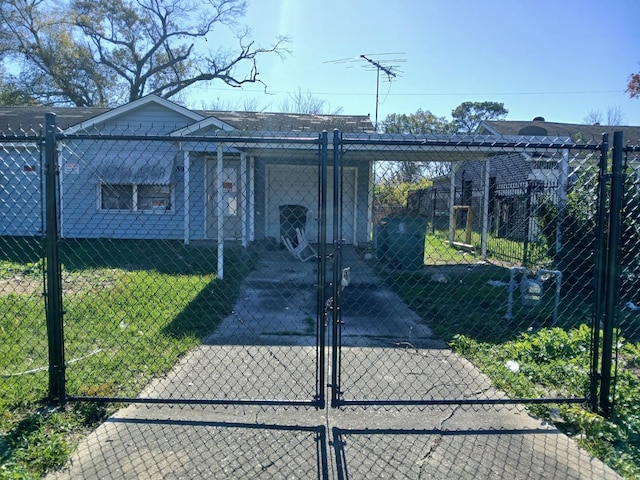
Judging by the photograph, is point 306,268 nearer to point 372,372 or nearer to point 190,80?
point 372,372

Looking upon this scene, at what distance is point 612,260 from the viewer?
3119 millimetres

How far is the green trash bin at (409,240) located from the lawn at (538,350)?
166 centimetres

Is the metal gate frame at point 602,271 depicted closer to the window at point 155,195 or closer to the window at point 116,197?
the window at point 155,195

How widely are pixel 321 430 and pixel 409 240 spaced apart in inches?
300

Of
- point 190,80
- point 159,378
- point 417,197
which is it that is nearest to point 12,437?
point 159,378

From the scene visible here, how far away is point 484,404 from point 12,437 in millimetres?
3050

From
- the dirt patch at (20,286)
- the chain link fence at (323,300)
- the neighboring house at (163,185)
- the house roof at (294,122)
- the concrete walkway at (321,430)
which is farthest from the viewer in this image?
the neighboring house at (163,185)

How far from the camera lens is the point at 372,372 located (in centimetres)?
402

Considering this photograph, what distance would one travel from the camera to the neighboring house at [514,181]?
9638 millimetres

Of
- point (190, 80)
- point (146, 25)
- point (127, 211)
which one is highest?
point (146, 25)

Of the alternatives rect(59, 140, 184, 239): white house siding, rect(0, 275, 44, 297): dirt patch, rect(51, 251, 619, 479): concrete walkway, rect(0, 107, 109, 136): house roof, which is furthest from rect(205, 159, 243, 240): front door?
rect(51, 251, 619, 479): concrete walkway

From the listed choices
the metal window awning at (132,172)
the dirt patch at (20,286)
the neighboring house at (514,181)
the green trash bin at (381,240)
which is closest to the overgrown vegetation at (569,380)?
the neighboring house at (514,181)

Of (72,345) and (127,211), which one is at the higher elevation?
(127,211)

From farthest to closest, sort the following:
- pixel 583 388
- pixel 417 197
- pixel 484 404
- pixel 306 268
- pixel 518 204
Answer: pixel 417 197 < pixel 518 204 < pixel 306 268 < pixel 583 388 < pixel 484 404
